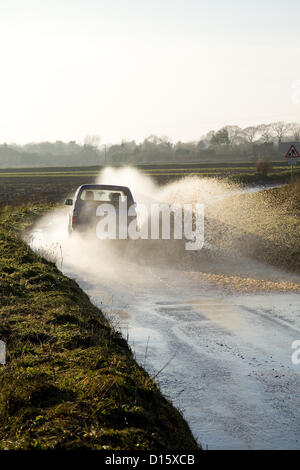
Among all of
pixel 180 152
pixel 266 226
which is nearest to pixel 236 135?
pixel 180 152

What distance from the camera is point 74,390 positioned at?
16.9 ft

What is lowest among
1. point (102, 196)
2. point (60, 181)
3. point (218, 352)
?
point (218, 352)

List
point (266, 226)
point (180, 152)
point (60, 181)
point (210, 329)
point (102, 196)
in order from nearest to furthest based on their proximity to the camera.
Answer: point (210, 329), point (102, 196), point (266, 226), point (60, 181), point (180, 152)

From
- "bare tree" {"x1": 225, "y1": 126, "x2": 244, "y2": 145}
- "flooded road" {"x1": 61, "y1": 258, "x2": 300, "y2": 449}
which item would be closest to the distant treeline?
"bare tree" {"x1": 225, "y1": 126, "x2": 244, "y2": 145}

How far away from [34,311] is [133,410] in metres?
3.60

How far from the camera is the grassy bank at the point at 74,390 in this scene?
431cm

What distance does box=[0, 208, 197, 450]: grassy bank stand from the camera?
4312mm

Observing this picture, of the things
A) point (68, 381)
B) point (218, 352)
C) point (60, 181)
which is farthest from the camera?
point (60, 181)

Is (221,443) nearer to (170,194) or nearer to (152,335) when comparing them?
(152,335)

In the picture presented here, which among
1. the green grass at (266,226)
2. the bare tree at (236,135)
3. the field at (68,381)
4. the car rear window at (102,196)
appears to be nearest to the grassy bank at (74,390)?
the field at (68,381)

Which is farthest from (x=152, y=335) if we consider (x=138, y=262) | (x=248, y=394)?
(x=138, y=262)

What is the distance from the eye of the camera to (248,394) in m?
6.25

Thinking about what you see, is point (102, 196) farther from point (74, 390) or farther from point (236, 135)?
point (236, 135)

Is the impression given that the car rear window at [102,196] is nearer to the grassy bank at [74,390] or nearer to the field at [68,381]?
the field at [68,381]
